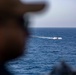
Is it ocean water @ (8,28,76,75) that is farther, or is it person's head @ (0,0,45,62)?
ocean water @ (8,28,76,75)

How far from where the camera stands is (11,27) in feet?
5.02

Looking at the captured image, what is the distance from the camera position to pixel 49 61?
4303 cm

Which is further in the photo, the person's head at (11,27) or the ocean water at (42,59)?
the ocean water at (42,59)

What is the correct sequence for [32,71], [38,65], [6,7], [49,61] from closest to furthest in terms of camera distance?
[6,7] < [32,71] < [38,65] < [49,61]

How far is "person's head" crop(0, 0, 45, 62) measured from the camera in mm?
1504

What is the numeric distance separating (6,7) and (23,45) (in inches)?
7.3

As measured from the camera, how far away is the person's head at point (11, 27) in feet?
4.93

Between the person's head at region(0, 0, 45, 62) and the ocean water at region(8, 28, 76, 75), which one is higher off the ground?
the person's head at region(0, 0, 45, 62)

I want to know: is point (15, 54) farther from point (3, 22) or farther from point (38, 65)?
point (38, 65)

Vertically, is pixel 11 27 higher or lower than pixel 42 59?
higher

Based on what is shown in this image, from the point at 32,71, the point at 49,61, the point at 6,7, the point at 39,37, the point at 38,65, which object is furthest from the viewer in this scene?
the point at 39,37

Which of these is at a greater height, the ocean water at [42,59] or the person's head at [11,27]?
the person's head at [11,27]

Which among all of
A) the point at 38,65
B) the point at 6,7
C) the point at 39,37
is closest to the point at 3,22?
the point at 6,7

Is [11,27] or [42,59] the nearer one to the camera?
[11,27]
